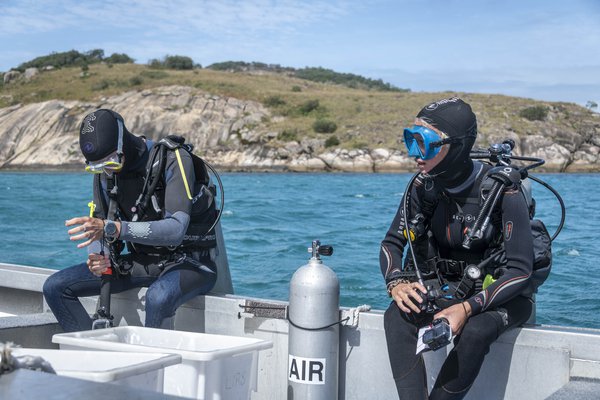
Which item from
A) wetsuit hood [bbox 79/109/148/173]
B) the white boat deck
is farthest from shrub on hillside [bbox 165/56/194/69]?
wetsuit hood [bbox 79/109/148/173]

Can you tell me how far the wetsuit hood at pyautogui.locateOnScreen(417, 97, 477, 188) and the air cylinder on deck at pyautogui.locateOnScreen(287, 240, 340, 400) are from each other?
63 cm

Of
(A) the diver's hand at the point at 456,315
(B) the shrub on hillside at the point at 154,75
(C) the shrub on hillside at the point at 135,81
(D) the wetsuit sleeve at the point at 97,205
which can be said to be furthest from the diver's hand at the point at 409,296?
(B) the shrub on hillside at the point at 154,75

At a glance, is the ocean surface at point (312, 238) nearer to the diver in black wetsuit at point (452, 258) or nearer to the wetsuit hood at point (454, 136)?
the diver in black wetsuit at point (452, 258)

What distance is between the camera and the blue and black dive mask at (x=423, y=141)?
3.05m

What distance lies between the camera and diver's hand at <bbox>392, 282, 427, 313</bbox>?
2.90 metres

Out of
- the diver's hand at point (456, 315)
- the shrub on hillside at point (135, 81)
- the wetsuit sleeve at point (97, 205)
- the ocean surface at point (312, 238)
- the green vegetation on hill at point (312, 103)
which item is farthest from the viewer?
the shrub on hillside at point (135, 81)

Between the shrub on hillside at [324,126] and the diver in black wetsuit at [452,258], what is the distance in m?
54.9

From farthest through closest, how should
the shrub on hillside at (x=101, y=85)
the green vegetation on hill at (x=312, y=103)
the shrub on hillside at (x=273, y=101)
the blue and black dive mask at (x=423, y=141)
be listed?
the shrub on hillside at (x=101, y=85) < the shrub on hillside at (x=273, y=101) < the green vegetation on hill at (x=312, y=103) < the blue and black dive mask at (x=423, y=141)

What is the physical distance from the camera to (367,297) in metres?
8.93

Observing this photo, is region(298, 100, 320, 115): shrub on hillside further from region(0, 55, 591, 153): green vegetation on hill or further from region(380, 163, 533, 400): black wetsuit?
region(380, 163, 533, 400): black wetsuit

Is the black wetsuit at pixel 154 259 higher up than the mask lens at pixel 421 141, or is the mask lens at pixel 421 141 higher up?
the mask lens at pixel 421 141

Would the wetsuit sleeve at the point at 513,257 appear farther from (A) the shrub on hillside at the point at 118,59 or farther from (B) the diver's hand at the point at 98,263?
(A) the shrub on hillside at the point at 118,59

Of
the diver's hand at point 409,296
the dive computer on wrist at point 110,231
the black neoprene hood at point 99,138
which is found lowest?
the diver's hand at point 409,296

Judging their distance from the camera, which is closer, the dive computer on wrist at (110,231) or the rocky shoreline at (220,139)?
the dive computer on wrist at (110,231)
